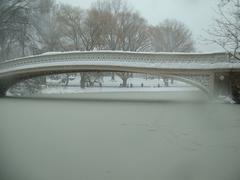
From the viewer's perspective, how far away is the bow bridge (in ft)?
44.2

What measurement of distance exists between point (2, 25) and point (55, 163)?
209 cm

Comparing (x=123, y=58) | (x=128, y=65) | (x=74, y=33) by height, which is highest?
(x=74, y=33)

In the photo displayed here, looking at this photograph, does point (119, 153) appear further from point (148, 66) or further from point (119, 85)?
point (119, 85)

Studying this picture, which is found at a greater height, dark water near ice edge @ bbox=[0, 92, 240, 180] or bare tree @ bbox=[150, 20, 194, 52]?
bare tree @ bbox=[150, 20, 194, 52]

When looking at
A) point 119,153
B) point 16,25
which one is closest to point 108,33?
point 16,25

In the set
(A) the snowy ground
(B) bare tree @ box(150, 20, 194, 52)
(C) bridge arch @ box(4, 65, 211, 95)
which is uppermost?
(B) bare tree @ box(150, 20, 194, 52)

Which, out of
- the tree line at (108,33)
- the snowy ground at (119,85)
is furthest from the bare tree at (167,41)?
the snowy ground at (119,85)

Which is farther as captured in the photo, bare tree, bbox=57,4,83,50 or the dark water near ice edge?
bare tree, bbox=57,4,83,50

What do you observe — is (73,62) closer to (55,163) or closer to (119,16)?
→ (119,16)

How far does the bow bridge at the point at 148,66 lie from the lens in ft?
44.2

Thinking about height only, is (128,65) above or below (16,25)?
below

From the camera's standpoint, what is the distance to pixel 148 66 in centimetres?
1506

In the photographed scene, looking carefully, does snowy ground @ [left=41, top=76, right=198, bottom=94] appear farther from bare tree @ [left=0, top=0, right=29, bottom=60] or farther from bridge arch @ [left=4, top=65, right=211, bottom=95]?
bare tree @ [left=0, top=0, right=29, bottom=60]

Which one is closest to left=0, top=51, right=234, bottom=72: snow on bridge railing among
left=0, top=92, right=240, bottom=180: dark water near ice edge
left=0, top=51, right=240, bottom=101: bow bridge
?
left=0, top=51, right=240, bottom=101: bow bridge
